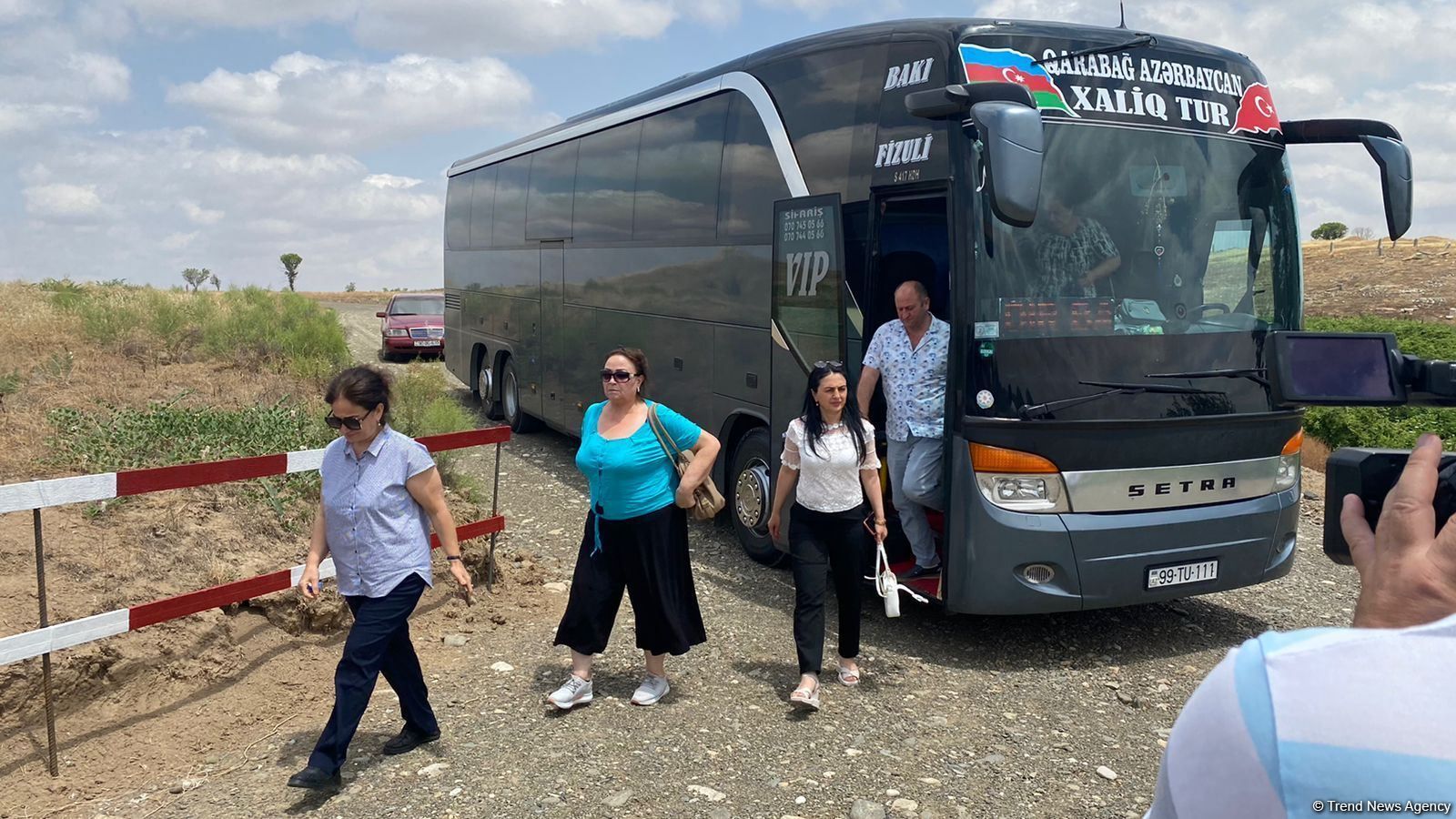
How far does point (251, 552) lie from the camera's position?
653 cm

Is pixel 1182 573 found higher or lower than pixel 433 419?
lower

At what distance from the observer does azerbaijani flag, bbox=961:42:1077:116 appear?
6.06 m

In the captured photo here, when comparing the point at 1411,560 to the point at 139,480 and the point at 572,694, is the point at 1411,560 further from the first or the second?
the point at 139,480

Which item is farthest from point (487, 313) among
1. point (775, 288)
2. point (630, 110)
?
point (775, 288)

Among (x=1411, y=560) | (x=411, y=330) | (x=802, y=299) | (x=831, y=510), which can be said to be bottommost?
(x=831, y=510)

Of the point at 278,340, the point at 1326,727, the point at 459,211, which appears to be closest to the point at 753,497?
the point at 1326,727

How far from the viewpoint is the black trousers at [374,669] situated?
14.9 feet

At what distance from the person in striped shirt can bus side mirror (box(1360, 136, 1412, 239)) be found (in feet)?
20.3

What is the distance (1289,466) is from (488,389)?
1127 centimetres

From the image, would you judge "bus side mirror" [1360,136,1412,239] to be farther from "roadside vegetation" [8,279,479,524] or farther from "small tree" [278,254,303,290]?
"small tree" [278,254,303,290]

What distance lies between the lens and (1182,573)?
245 inches

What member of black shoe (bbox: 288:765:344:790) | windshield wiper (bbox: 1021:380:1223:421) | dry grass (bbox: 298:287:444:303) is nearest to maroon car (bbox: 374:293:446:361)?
windshield wiper (bbox: 1021:380:1223:421)

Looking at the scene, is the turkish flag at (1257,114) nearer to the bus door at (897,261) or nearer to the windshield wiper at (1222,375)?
the windshield wiper at (1222,375)

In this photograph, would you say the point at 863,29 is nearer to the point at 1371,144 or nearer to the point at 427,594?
the point at 1371,144
